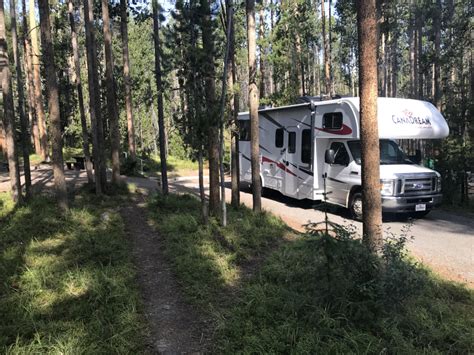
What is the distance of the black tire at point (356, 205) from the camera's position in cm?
1041

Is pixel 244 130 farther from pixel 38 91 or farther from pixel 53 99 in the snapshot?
pixel 38 91

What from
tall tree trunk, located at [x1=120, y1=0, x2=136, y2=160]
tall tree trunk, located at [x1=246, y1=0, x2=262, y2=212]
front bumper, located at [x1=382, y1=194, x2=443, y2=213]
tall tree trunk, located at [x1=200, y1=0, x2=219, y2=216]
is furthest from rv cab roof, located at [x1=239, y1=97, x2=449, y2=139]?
tall tree trunk, located at [x1=120, y1=0, x2=136, y2=160]

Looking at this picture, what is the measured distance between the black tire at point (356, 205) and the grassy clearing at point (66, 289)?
19.8 feet

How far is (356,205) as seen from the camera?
10.5m

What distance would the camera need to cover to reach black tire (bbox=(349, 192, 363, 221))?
1041 cm

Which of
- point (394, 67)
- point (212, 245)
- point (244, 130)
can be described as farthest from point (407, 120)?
point (394, 67)

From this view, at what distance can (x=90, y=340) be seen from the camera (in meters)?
3.98

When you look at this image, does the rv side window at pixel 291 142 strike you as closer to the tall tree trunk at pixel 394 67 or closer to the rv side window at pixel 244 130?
the rv side window at pixel 244 130

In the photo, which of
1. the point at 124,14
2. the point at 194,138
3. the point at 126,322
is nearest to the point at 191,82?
the point at 194,138

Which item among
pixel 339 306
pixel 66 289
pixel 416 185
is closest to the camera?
pixel 339 306

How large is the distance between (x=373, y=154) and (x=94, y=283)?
13.5 ft

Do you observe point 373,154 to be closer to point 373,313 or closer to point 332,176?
point 373,313

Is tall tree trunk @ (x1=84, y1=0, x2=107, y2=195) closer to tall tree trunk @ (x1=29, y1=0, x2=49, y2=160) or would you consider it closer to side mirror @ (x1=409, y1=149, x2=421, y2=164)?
side mirror @ (x1=409, y1=149, x2=421, y2=164)

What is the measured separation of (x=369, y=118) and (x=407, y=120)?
236 inches
